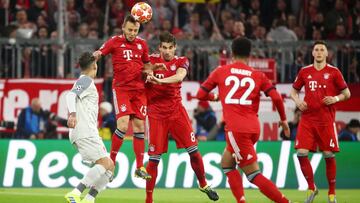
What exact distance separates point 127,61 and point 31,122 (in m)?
6.21

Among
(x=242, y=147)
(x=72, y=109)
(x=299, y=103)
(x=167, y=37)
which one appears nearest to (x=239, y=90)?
(x=242, y=147)

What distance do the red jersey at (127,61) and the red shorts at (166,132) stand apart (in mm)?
869

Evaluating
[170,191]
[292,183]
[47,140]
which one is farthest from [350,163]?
[47,140]

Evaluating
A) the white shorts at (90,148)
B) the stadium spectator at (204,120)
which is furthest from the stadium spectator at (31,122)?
the white shorts at (90,148)

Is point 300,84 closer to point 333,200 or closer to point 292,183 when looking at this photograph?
point 333,200

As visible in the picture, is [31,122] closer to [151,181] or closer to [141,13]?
[141,13]

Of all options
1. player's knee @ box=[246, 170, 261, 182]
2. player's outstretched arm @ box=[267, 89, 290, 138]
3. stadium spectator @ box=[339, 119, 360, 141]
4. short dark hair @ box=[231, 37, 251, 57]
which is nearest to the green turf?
stadium spectator @ box=[339, 119, 360, 141]

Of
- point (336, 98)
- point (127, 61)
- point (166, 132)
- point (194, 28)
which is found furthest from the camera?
point (194, 28)

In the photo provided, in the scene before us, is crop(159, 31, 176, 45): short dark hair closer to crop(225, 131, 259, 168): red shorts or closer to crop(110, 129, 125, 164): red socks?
crop(110, 129, 125, 164): red socks

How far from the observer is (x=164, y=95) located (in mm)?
17656

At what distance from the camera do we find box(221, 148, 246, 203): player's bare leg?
1550cm

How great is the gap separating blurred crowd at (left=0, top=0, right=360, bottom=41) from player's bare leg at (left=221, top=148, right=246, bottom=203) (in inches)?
395

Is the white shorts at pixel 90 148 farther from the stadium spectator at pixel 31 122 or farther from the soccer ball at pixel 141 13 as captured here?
the stadium spectator at pixel 31 122

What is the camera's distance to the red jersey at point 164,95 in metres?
17.6
